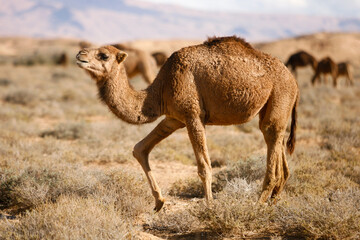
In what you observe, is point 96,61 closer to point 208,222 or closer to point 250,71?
point 250,71

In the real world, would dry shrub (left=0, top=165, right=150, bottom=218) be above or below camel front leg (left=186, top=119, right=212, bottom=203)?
below

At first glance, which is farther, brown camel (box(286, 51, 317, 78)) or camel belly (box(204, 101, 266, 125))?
brown camel (box(286, 51, 317, 78))

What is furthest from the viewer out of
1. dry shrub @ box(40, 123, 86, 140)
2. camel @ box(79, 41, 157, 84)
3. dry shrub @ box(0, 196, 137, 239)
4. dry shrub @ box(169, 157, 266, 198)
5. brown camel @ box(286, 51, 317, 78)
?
brown camel @ box(286, 51, 317, 78)

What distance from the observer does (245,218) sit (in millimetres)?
5031

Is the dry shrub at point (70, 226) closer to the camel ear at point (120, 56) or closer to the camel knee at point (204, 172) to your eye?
the camel knee at point (204, 172)

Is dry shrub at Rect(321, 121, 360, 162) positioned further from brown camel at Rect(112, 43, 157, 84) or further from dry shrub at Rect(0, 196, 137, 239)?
brown camel at Rect(112, 43, 157, 84)

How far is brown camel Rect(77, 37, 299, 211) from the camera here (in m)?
5.65

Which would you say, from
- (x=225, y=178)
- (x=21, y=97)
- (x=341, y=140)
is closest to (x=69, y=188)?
(x=225, y=178)

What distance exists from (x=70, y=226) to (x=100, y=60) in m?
2.46

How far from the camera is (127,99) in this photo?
19.2 ft

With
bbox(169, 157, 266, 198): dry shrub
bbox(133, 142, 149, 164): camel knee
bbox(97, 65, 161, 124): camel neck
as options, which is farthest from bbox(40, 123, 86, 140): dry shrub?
bbox(97, 65, 161, 124): camel neck

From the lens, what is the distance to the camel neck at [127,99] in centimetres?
578

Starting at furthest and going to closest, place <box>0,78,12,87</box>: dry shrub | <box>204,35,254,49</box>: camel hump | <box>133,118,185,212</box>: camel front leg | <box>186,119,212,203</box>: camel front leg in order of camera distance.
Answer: <box>0,78,12,87</box>: dry shrub
<box>204,35,254,49</box>: camel hump
<box>133,118,185,212</box>: camel front leg
<box>186,119,212,203</box>: camel front leg

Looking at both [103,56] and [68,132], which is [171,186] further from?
[68,132]
